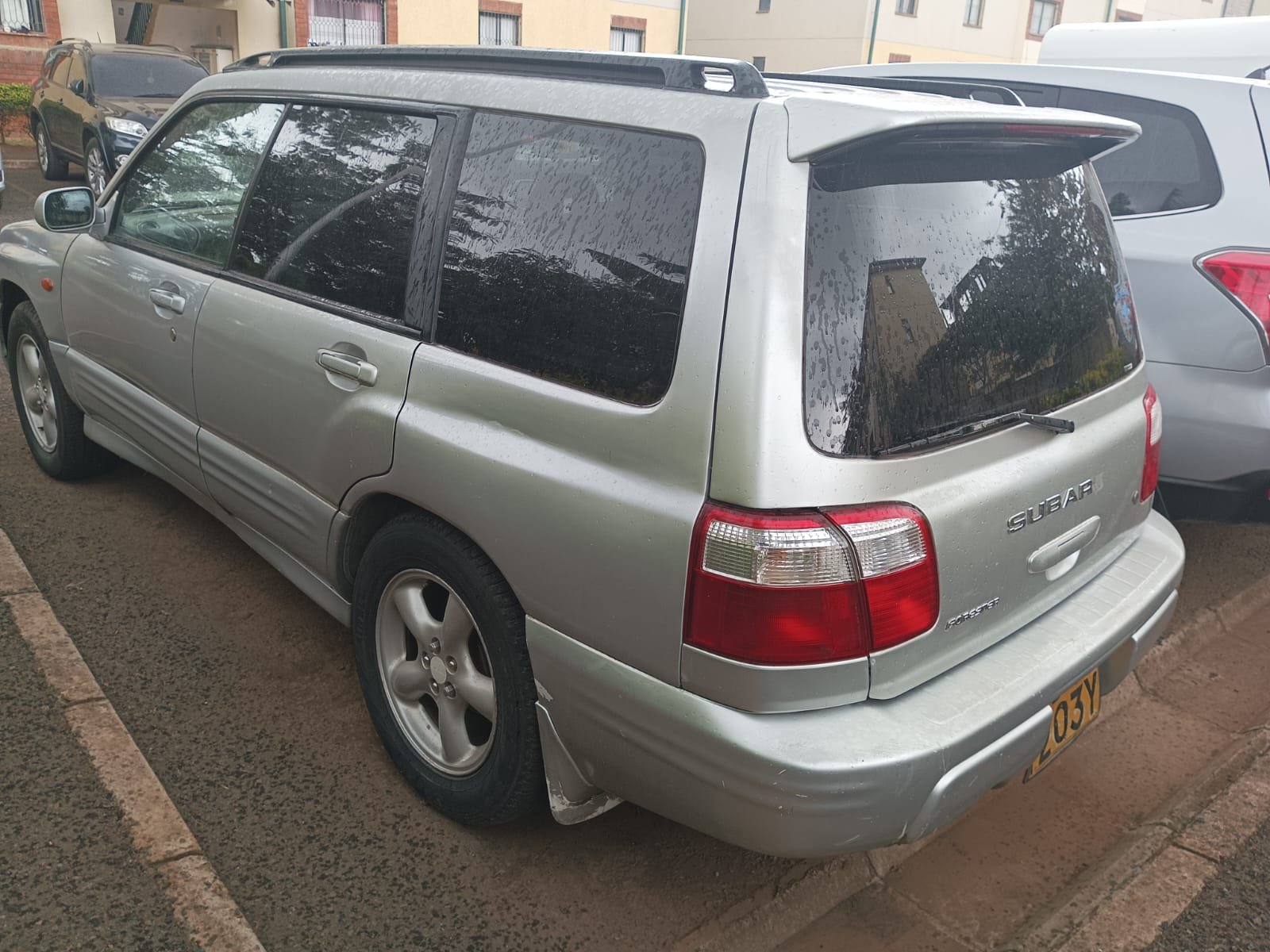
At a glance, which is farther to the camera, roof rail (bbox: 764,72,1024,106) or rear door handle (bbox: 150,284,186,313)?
roof rail (bbox: 764,72,1024,106)

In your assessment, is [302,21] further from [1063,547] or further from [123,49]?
[1063,547]

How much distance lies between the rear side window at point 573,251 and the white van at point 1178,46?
4267 millimetres

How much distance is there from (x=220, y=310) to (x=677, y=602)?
6.15ft

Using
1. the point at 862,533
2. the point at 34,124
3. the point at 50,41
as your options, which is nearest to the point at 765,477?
the point at 862,533

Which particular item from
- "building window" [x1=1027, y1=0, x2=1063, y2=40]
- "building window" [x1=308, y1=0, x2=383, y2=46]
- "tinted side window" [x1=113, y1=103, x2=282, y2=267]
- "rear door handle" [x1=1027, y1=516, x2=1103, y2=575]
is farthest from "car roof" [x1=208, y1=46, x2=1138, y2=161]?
"building window" [x1=1027, y1=0, x2=1063, y2=40]

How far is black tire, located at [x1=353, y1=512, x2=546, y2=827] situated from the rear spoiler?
108 centimetres

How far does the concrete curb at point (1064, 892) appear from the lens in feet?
7.58

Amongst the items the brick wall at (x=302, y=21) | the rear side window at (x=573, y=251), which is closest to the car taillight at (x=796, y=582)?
the rear side window at (x=573, y=251)

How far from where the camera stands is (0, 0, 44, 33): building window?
17.8 meters

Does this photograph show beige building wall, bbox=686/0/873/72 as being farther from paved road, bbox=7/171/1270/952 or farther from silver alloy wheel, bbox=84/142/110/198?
paved road, bbox=7/171/1270/952

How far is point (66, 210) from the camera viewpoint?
3.81 metres

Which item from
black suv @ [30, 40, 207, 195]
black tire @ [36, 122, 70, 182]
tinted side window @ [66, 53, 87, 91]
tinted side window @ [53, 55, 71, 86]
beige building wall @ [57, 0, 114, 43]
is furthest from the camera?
beige building wall @ [57, 0, 114, 43]

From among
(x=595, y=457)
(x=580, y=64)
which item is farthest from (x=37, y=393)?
(x=595, y=457)

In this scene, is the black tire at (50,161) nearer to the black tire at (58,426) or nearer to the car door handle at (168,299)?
the black tire at (58,426)
